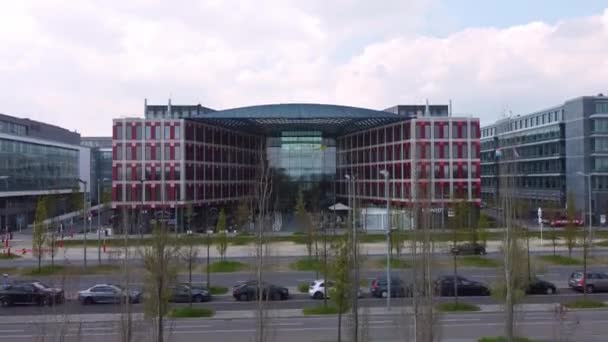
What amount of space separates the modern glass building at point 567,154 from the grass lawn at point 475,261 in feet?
91.0

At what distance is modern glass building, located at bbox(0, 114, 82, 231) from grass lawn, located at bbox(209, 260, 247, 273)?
30.6m

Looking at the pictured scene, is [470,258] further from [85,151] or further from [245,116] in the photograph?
[85,151]

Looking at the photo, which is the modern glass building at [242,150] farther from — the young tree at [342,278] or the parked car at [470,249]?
the young tree at [342,278]

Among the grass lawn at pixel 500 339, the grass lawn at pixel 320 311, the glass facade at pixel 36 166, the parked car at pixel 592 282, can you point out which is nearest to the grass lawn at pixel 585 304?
the parked car at pixel 592 282

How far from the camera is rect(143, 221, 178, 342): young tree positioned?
56.3 feet

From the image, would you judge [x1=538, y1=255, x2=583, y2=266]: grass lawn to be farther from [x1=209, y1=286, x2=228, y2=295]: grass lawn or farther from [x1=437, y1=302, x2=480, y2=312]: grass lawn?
[x1=209, y1=286, x2=228, y2=295]: grass lawn

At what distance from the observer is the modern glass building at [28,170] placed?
3226 inches

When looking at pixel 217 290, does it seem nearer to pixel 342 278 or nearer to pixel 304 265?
pixel 304 265

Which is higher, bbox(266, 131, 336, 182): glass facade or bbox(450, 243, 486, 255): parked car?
bbox(266, 131, 336, 182): glass facade

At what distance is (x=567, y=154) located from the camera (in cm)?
9362

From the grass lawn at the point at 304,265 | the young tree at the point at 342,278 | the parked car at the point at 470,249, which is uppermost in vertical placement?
the young tree at the point at 342,278

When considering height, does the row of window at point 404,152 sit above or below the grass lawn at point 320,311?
above

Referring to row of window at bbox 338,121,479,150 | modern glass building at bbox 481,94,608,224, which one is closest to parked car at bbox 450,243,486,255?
row of window at bbox 338,121,479,150

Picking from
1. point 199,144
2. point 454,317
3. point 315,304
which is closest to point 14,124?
point 199,144
